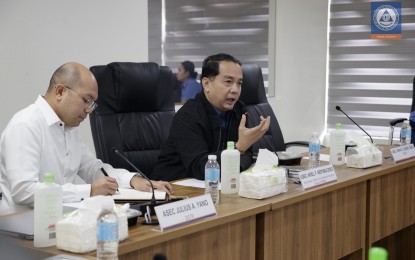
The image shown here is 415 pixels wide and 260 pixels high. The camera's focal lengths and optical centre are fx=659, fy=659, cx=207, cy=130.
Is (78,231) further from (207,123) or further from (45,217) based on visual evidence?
(207,123)

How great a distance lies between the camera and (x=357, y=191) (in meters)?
3.17

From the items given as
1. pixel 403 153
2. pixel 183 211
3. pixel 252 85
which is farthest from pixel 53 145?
pixel 403 153

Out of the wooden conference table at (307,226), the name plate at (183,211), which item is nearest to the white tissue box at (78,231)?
the wooden conference table at (307,226)

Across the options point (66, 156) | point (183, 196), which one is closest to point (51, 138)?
point (66, 156)

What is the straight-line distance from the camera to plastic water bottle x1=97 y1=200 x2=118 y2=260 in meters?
1.65

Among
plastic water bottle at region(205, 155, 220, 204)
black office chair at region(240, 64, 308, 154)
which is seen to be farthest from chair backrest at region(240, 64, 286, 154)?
plastic water bottle at region(205, 155, 220, 204)

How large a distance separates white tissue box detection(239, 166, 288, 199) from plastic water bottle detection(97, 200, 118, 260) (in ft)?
3.10

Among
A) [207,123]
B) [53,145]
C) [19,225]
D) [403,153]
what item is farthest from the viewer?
[403,153]

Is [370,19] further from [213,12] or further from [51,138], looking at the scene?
[51,138]

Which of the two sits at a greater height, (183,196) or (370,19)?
(370,19)

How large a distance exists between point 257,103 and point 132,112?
109cm

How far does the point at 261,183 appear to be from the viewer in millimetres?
2549

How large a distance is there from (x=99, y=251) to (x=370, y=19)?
440 centimetres

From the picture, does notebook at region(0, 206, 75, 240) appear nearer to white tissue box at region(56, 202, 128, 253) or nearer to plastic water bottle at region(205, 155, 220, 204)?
white tissue box at region(56, 202, 128, 253)
